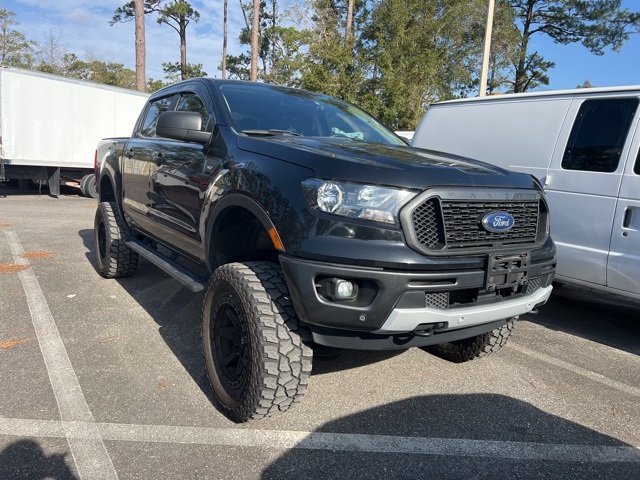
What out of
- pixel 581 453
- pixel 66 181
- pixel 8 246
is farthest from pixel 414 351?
pixel 66 181

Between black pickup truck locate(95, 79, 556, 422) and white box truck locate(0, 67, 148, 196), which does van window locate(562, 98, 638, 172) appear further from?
white box truck locate(0, 67, 148, 196)

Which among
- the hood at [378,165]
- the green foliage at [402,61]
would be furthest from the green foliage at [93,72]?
the hood at [378,165]

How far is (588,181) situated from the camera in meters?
4.34

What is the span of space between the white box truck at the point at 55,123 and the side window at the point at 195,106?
10.2 metres

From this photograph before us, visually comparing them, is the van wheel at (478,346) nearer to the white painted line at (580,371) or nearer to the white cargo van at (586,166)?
the white painted line at (580,371)

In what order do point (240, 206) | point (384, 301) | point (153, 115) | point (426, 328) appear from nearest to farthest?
point (384, 301)
point (426, 328)
point (240, 206)
point (153, 115)

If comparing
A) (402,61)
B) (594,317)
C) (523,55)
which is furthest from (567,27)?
(594,317)

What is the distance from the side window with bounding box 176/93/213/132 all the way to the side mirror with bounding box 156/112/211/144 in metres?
0.17

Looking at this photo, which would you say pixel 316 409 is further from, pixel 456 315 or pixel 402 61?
pixel 402 61

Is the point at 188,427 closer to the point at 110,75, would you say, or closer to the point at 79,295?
the point at 79,295

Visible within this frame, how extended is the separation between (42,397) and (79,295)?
7.38ft

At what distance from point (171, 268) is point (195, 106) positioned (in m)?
1.29

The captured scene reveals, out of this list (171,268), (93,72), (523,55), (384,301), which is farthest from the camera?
(93,72)

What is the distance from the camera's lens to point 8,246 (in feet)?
23.7
